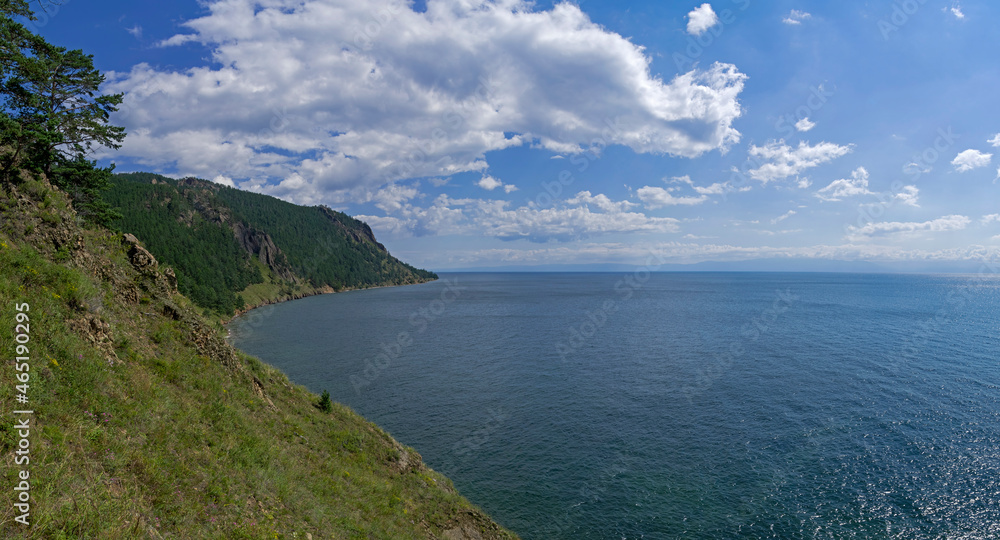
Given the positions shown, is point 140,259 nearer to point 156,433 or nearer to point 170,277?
point 170,277

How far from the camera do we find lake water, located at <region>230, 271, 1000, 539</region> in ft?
97.7

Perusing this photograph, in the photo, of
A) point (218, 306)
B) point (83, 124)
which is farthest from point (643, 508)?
point (218, 306)

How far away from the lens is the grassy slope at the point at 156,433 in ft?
35.6

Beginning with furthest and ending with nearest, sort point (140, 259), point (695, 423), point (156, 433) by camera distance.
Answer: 1. point (695, 423)
2. point (140, 259)
3. point (156, 433)

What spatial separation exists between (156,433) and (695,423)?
4628cm

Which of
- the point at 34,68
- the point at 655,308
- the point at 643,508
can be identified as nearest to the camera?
the point at 34,68

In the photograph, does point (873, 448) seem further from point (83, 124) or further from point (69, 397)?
point (83, 124)

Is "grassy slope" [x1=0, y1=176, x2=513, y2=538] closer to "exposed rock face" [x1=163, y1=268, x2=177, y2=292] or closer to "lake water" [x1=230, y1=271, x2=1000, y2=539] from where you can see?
"exposed rock face" [x1=163, y1=268, x2=177, y2=292]

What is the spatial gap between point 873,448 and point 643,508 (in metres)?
24.9

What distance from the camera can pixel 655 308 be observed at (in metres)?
152

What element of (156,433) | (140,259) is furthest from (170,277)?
(156,433)

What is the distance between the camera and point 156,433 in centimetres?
1509

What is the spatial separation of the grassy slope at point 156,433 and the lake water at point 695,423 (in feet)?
33.0

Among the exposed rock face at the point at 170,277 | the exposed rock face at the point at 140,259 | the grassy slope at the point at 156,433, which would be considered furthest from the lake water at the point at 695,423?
the exposed rock face at the point at 140,259
